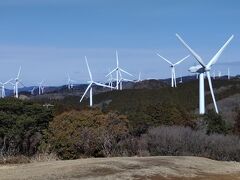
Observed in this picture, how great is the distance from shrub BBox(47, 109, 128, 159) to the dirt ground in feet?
28.2

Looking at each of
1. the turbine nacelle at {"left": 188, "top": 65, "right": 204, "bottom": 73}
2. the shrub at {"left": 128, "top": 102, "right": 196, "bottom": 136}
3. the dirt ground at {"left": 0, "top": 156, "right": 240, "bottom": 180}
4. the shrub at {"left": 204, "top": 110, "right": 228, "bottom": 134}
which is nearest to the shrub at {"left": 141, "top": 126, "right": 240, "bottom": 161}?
the shrub at {"left": 128, "top": 102, "right": 196, "bottom": 136}

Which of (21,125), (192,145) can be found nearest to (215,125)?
(192,145)

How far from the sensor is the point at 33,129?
33875 mm

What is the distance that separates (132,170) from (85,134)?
1169 centimetres

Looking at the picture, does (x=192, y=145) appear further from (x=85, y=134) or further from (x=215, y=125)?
(x=215, y=125)

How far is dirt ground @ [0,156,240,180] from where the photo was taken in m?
18.8

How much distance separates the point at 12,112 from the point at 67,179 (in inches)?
680

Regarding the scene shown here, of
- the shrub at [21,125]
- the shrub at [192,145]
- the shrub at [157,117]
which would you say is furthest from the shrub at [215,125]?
the shrub at [21,125]

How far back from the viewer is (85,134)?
31219 millimetres

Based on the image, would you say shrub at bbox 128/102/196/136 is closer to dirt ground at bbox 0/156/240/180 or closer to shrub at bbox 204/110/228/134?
shrub at bbox 204/110/228/134

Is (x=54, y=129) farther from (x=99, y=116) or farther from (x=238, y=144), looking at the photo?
(x=238, y=144)

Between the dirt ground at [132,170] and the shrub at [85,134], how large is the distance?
8.59m

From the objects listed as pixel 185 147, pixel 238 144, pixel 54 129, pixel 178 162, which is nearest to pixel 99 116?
pixel 54 129

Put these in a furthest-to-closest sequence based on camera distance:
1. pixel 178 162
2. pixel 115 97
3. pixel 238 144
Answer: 1. pixel 115 97
2. pixel 238 144
3. pixel 178 162
